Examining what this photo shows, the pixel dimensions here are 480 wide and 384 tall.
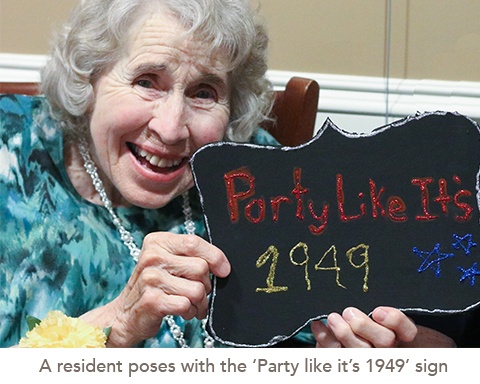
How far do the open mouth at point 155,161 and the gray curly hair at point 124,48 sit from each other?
0.15 meters

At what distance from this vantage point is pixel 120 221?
4.75 feet

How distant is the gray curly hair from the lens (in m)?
1.32

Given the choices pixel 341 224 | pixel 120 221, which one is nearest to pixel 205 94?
pixel 120 221

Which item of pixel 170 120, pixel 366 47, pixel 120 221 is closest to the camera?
pixel 170 120

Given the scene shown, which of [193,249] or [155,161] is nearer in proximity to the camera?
[193,249]

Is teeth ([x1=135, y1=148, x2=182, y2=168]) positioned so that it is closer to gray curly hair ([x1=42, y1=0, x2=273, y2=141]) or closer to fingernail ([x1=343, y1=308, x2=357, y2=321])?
gray curly hair ([x1=42, y1=0, x2=273, y2=141])

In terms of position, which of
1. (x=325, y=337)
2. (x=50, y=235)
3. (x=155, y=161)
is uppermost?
(x=155, y=161)

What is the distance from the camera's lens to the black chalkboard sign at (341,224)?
112cm

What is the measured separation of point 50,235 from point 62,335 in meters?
0.34

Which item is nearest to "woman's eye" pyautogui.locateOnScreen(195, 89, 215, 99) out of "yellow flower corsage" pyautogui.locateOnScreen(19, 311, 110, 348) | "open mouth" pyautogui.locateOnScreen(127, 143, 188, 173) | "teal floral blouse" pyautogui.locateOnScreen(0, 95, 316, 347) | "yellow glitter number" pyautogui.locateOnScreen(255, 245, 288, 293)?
"open mouth" pyautogui.locateOnScreen(127, 143, 188, 173)

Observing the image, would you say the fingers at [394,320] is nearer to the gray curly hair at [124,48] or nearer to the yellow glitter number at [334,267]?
the yellow glitter number at [334,267]

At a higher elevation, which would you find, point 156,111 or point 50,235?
point 156,111

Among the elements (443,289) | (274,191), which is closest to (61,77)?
(274,191)

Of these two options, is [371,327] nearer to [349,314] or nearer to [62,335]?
[349,314]
